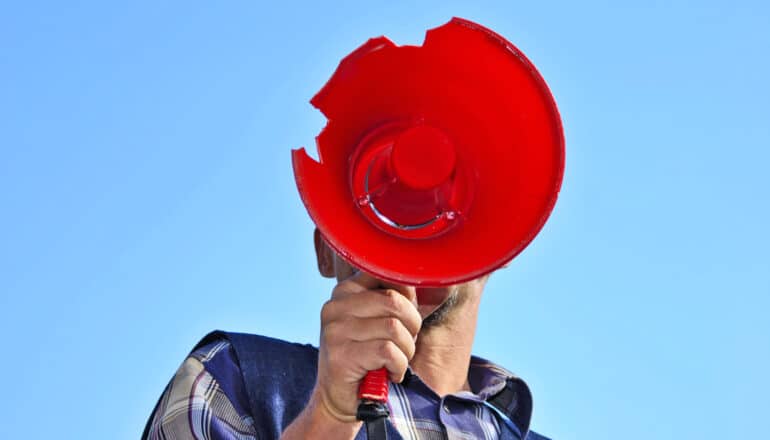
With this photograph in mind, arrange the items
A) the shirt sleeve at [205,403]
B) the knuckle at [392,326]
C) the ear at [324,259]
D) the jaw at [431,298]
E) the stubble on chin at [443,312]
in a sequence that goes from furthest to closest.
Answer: the stubble on chin at [443,312]
the ear at [324,259]
the jaw at [431,298]
the shirt sleeve at [205,403]
the knuckle at [392,326]

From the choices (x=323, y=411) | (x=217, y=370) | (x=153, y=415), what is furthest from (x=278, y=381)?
(x=323, y=411)

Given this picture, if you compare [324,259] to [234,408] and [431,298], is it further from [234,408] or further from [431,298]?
[234,408]

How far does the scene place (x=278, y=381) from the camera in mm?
2930

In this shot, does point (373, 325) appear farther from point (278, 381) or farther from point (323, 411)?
point (278, 381)

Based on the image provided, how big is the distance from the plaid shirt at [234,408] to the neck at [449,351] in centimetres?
9

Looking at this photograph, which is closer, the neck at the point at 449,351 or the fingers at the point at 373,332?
the fingers at the point at 373,332

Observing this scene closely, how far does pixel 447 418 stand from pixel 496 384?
0.42 meters

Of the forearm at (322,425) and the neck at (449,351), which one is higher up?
the neck at (449,351)

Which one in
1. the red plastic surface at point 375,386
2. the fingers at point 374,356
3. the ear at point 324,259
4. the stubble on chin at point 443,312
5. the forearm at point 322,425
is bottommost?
the forearm at point 322,425

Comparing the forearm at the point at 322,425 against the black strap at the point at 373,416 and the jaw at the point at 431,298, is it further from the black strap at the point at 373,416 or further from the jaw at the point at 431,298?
the jaw at the point at 431,298

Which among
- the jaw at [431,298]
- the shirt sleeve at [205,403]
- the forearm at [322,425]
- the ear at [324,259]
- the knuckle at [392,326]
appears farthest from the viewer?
the ear at [324,259]

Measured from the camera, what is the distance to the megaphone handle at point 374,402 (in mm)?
2064

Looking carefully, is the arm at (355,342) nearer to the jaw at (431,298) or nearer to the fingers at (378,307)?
the fingers at (378,307)

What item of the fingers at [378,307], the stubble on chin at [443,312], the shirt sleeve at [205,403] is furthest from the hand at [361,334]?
the stubble on chin at [443,312]
